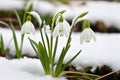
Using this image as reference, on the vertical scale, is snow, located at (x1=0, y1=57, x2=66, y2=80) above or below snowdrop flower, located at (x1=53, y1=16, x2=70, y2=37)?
below

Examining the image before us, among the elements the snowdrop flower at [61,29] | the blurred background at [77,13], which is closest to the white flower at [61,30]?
the snowdrop flower at [61,29]

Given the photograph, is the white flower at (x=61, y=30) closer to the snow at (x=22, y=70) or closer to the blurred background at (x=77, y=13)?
the snow at (x=22, y=70)

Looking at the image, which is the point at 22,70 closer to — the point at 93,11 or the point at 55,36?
the point at 55,36

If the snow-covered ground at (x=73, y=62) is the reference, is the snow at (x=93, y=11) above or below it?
below

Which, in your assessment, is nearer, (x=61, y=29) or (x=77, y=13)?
(x=61, y=29)

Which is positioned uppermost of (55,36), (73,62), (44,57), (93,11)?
(55,36)

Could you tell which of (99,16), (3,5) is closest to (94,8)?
(99,16)

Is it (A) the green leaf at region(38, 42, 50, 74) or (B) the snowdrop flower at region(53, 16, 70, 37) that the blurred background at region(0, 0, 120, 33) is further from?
(B) the snowdrop flower at region(53, 16, 70, 37)

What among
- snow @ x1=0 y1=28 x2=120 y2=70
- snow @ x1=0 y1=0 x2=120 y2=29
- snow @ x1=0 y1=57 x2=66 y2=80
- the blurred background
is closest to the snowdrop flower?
snow @ x1=0 y1=57 x2=66 y2=80

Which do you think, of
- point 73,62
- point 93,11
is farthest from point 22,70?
point 93,11

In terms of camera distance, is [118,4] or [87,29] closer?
[87,29]

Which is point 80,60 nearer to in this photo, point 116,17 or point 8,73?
point 8,73
